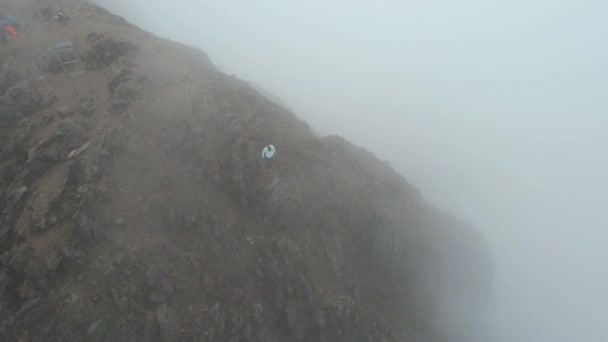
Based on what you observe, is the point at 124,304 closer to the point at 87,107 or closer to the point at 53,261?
the point at 53,261

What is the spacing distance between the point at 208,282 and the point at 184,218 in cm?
488

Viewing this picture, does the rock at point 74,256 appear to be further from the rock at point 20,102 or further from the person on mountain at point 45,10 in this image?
the person on mountain at point 45,10

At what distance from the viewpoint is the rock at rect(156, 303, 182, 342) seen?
2266 cm

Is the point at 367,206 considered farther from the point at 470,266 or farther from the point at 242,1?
the point at 242,1

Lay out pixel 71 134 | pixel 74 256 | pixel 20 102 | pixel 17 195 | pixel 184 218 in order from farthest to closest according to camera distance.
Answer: pixel 20 102, pixel 71 134, pixel 184 218, pixel 17 195, pixel 74 256

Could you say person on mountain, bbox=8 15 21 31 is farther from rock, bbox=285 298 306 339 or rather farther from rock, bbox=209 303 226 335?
rock, bbox=285 298 306 339

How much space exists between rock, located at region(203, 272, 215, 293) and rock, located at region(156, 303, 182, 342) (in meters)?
2.49

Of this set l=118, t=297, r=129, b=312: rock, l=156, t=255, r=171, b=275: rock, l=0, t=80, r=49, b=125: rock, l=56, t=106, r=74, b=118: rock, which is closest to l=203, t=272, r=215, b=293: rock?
l=156, t=255, r=171, b=275: rock

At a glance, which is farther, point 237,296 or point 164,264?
point 237,296

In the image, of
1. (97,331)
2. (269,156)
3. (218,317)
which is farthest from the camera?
(269,156)

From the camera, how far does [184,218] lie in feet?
85.4

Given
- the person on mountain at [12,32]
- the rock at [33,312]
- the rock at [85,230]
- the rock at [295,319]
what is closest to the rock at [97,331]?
the rock at [33,312]

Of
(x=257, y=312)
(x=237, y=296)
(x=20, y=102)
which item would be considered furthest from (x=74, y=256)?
(x=20, y=102)

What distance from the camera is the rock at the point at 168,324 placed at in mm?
22656
